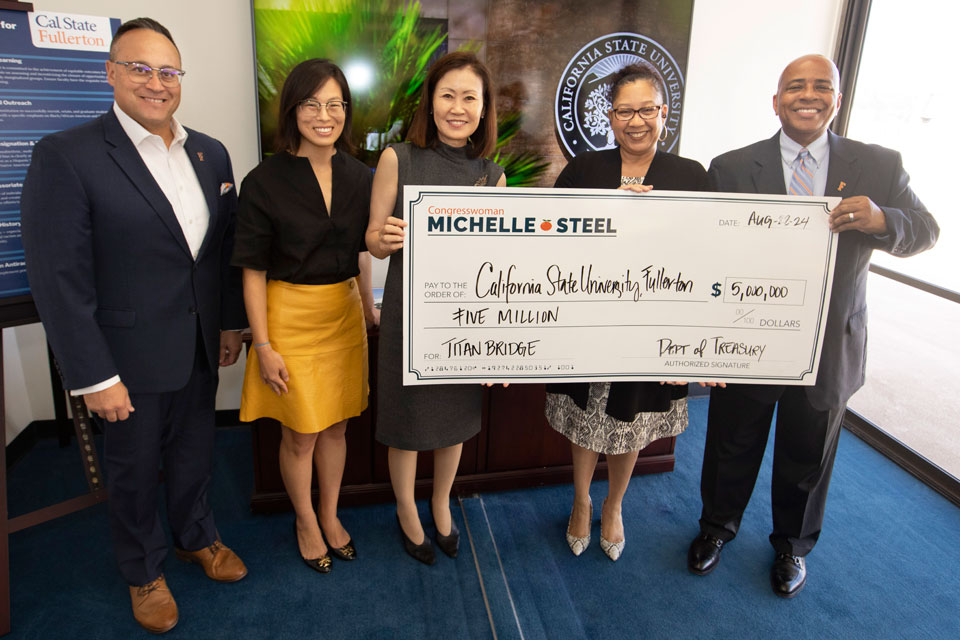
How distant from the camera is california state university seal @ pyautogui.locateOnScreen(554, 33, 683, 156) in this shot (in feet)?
9.42

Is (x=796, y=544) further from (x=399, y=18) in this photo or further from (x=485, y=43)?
(x=399, y=18)

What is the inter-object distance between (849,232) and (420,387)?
1.34 metres

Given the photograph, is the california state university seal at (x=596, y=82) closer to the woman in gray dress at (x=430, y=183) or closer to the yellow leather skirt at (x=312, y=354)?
the woman in gray dress at (x=430, y=183)

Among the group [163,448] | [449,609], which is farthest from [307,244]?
[449,609]

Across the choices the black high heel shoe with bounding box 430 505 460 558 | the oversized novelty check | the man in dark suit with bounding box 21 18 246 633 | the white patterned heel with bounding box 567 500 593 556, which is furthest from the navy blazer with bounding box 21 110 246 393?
the white patterned heel with bounding box 567 500 593 556

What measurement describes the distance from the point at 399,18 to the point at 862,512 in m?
2.87

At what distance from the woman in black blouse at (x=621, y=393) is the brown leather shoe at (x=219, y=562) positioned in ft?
3.83

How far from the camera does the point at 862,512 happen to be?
2.53 meters

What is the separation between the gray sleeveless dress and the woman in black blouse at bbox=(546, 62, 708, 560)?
1.03ft

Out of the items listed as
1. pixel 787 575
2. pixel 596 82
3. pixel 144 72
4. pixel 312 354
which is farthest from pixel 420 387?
pixel 596 82

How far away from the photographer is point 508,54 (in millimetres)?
2768

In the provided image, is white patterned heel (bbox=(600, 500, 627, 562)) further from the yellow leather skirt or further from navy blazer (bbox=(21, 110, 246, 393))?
navy blazer (bbox=(21, 110, 246, 393))

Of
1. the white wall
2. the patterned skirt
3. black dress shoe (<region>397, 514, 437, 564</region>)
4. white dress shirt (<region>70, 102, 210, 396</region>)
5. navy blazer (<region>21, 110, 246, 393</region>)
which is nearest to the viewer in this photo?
navy blazer (<region>21, 110, 246, 393</region>)

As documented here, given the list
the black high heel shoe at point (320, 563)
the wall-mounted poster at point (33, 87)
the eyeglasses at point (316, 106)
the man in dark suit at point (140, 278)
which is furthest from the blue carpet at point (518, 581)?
the eyeglasses at point (316, 106)
